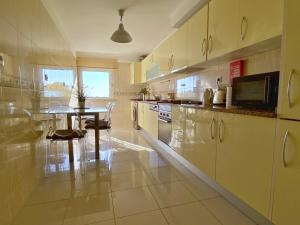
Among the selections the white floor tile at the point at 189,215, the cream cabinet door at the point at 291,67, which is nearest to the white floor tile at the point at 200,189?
the white floor tile at the point at 189,215

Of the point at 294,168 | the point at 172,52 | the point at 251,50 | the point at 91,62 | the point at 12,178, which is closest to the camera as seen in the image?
the point at 294,168

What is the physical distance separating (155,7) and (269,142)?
247cm

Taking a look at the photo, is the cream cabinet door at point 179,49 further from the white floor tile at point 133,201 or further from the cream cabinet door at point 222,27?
the white floor tile at point 133,201

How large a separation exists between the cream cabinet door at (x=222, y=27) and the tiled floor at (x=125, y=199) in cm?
152

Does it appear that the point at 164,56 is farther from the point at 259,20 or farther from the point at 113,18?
the point at 259,20

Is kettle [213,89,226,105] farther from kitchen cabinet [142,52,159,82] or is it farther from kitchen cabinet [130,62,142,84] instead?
kitchen cabinet [130,62,142,84]

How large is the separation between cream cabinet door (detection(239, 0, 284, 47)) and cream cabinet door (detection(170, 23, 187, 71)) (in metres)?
1.18

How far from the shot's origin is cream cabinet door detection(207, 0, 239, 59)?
5.83 feet

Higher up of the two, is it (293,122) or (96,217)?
(293,122)

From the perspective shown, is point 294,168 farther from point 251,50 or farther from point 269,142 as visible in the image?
point 251,50

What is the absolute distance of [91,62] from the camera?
5.95 meters

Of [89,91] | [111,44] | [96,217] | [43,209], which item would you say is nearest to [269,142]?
[96,217]

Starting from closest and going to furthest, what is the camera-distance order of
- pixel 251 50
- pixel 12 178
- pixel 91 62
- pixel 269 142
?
1. pixel 269 142
2. pixel 12 178
3. pixel 251 50
4. pixel 91 62

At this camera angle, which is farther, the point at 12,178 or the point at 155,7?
the point at 155,7
